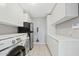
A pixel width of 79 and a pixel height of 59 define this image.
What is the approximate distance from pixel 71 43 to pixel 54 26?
324cm

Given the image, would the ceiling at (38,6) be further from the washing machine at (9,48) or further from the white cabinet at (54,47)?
the washing machine at (9,48)

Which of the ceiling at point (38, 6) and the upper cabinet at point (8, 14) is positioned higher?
the ceiling at point (38, 6)

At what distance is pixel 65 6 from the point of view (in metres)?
1.84

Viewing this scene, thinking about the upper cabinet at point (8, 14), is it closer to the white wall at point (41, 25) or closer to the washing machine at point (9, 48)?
the washing machine at point (9, 48)

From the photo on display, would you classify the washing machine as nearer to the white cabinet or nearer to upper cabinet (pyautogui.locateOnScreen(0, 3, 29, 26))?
upper cabinet (pyautogui.locateOnScreen(0, 3, 29, 26))

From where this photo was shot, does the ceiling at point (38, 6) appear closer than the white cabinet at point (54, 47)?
No

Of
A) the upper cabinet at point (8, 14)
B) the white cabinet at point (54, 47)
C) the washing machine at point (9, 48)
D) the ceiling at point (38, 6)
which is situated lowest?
the white cabinet at point (54, 47)

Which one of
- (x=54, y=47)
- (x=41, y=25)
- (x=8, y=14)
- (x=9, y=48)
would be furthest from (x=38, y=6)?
(x=41, y=25)

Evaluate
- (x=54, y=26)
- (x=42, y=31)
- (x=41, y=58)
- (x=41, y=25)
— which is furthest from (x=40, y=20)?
(x=41, y=58)

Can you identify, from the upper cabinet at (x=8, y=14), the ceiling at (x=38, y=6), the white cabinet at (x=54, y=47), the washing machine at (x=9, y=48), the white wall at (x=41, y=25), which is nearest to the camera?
the washing machine at (x=9, y=48)

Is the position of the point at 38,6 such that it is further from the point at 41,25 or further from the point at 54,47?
the point at 41,25

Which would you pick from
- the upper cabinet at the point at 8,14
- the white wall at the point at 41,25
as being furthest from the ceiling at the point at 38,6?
the white wall at the point at 41,25

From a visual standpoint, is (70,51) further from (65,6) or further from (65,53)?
(65,6)

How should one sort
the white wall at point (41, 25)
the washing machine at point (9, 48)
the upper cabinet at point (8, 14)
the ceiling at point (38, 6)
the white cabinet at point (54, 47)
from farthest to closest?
the white wall at point (41, 25)
the ceiling at point (38, 6)
the white cabinet at point (54, 47)
the upper cabinet at point (8, 14)
the washing machine at point (9, 48)
